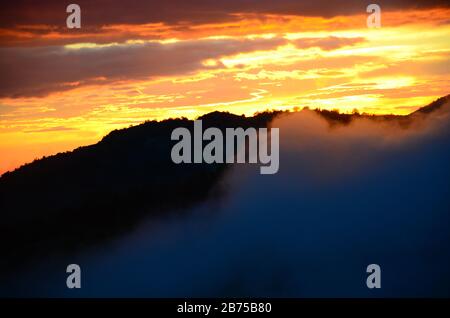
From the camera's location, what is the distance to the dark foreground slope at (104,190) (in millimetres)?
49625

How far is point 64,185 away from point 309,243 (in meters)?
18.6

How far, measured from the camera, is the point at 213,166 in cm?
4988

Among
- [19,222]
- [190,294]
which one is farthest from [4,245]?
[190,294]

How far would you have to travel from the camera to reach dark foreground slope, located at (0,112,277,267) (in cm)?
4962

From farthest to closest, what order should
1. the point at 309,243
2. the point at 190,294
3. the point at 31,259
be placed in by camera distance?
the point at 31,259 → the point at 309,243 → the point at 190,294

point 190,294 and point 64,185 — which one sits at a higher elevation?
point 64,185

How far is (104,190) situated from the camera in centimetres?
5109
